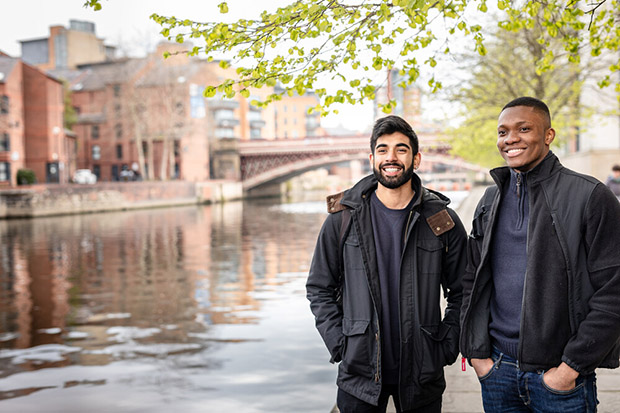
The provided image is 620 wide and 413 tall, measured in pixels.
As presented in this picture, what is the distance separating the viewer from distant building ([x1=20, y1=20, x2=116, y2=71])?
94.2m

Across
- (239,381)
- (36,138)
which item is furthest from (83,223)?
(239,381)

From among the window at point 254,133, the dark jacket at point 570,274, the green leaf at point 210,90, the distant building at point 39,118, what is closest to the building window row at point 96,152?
the distant building at point 39,118

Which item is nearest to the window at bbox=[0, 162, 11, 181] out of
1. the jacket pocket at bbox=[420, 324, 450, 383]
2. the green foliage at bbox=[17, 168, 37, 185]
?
the green foliage at bbox=[17, 168, 37, 185]

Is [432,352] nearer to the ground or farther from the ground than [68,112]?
nearer to the ground

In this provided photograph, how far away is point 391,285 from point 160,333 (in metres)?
8.16

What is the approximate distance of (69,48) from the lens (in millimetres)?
94250

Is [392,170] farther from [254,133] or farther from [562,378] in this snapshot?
[254,133]

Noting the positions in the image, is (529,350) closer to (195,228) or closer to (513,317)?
(513,317)

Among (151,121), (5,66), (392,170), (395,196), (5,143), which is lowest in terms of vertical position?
(395,196)

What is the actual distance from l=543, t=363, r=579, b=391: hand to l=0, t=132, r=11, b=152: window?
50.6 metres

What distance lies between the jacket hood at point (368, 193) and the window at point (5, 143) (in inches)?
1959

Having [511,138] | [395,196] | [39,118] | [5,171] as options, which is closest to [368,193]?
[395,196]

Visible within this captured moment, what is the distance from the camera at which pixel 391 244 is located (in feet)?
10.1

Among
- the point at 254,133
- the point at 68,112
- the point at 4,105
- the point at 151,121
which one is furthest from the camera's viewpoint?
the point at 254,133
